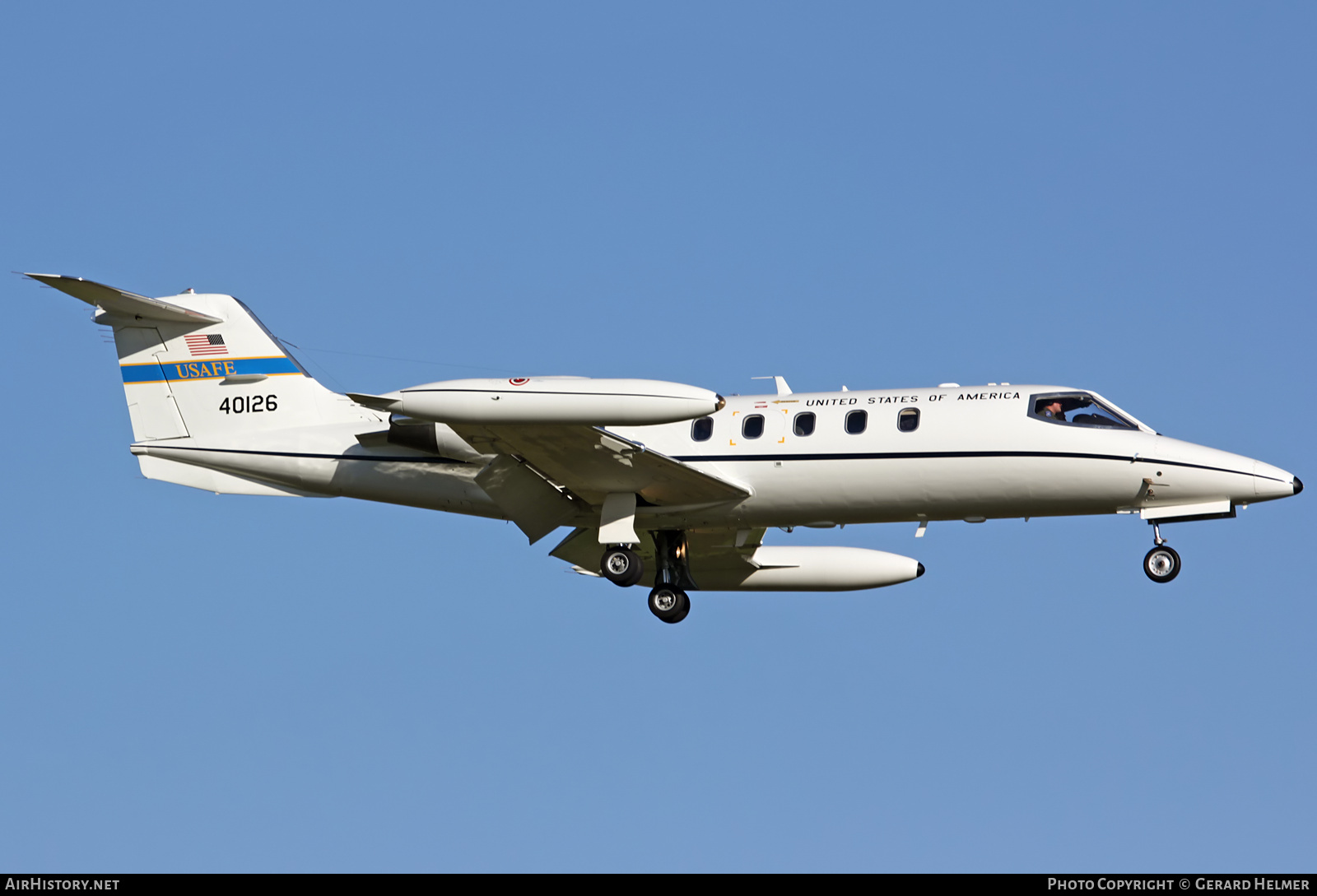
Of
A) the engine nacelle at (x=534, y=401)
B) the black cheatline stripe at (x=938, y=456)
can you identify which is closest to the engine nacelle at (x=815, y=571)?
the black cheatline stripe at (x=938, y=456)

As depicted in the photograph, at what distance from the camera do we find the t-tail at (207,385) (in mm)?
24969

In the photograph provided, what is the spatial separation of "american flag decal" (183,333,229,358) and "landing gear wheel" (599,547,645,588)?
22.4 ft

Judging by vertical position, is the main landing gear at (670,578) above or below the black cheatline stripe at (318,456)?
below

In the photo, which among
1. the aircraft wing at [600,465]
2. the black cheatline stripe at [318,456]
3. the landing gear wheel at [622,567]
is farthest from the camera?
the black cheatline stripe at [318,456]

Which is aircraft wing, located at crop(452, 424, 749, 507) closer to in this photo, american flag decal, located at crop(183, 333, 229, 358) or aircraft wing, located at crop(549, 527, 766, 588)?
aircraft wing, located at crop(549, 527, 766, 588)

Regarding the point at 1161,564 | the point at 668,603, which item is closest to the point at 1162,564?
the point at 1161,564

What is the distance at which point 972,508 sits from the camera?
22.5 m

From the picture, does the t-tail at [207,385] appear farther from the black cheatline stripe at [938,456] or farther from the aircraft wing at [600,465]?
the black cheatline stripe at [938,456]

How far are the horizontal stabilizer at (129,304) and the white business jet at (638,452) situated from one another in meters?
0.03

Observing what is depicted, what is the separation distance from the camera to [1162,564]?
22.3m

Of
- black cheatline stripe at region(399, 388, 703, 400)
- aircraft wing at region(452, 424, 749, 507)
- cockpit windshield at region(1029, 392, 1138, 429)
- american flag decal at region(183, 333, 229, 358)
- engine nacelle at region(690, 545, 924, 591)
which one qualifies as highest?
american flag decal at region(183, 333, 229, 358)

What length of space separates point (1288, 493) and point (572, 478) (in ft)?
31.3

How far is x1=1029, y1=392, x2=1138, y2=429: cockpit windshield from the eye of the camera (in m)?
22.4

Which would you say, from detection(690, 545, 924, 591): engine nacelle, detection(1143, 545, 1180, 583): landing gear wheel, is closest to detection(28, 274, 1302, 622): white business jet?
detection(1143, 545, 1180, 583): landing gear wheel
